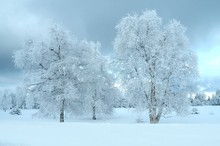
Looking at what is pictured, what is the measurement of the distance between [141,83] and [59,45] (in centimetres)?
1046

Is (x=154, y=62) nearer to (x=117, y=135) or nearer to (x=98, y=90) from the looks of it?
(x=117, y=135)

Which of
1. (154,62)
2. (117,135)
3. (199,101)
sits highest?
(154,62)

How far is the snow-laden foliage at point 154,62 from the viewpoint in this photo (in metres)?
27.3

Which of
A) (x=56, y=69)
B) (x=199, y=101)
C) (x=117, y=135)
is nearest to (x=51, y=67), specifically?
(x=56, y=69)

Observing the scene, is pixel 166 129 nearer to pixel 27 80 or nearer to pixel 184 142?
pixel 184 142

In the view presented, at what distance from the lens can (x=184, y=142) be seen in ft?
38.5

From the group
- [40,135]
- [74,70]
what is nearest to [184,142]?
[40,135]

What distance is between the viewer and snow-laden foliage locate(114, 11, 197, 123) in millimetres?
27344

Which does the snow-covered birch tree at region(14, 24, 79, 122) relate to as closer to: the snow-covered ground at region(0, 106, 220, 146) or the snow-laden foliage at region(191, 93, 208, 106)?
the snow-covered ground at region(0, 106, 220, 146)

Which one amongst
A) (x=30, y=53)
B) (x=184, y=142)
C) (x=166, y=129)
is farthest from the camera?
(x=30, y=53)

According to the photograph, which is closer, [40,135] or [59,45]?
[40,135]

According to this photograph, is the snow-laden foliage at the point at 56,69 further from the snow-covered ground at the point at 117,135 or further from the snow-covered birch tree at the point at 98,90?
the snow-covered ground at the point at 117,135

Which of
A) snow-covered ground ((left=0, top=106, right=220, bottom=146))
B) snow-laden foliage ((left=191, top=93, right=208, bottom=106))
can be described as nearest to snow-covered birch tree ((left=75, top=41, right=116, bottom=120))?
snow-covered ground ((left=0, top=106, right=220, bottom=146))

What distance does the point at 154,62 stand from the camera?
91.0 ft
